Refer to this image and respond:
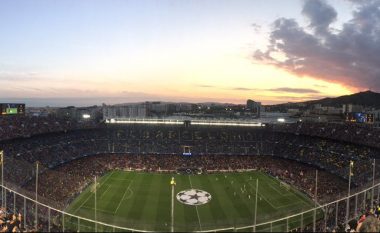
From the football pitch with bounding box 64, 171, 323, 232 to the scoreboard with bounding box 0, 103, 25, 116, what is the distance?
78.6 ft

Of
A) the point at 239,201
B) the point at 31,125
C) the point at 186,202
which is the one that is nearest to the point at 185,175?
the point at 186,202

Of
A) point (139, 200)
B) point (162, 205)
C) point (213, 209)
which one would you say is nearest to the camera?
point (213, 209)

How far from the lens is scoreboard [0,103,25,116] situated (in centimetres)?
6526

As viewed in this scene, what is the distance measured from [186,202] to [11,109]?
4249 centimetres

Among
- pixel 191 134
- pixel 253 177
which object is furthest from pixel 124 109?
pixel 253 177

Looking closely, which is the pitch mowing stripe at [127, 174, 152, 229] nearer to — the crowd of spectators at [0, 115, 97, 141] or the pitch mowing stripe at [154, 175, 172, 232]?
the pitch mowing stripe at [154, 175, 172, 232]

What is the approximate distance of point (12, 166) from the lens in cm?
4228

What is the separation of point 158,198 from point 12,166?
19167 mm

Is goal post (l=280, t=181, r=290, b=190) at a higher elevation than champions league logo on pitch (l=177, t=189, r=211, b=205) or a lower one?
higher

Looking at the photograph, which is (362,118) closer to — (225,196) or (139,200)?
(225,196)

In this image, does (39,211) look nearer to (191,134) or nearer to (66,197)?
(66,197)

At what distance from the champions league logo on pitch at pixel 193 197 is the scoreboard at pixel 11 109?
3929 centimetres

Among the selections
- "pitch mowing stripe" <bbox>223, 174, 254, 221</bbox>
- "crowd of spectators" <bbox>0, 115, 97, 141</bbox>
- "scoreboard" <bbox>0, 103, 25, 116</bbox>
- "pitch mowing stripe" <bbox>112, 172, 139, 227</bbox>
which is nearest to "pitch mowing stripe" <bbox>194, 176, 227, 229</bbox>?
"pitch mowing stripe" <bbox>223, 174, 254, 221</bbox>

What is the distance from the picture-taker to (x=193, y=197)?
48.2m
